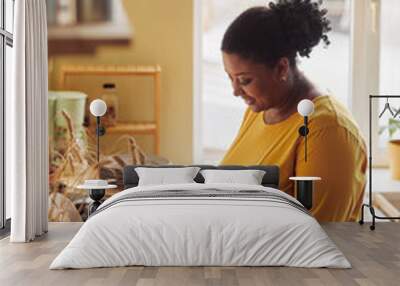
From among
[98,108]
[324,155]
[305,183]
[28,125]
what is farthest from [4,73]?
[324,155]

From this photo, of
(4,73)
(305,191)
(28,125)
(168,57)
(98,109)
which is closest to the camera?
(28,125)

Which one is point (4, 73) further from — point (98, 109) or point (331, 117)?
point (331, 117)

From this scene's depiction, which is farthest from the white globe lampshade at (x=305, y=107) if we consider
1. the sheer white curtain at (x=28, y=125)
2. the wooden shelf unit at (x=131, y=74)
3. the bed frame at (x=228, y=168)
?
the sheer white curtain at (x=28, y=125)

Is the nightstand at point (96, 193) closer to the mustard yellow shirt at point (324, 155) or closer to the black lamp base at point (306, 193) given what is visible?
the mustard yellow shirt at point (324, 155)

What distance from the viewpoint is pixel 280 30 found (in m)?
7.24

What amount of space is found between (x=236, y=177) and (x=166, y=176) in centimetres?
65

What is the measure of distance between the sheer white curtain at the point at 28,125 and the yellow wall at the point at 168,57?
1178 mm

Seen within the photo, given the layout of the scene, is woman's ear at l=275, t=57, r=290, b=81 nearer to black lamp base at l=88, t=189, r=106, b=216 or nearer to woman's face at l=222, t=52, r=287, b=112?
woman's face at l=222, t=52, r=287, b=112

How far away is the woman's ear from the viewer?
286 inches

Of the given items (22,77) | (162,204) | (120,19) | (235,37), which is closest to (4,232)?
(22,77)

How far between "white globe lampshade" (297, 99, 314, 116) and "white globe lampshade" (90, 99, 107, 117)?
6.13 ft

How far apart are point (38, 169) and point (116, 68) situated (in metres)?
1.58

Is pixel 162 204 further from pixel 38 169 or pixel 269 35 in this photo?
pixel 269 35

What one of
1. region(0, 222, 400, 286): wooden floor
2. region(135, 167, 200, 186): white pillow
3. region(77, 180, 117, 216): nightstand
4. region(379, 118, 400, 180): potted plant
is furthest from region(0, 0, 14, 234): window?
region(379, 118, 400, 180): potted plant
